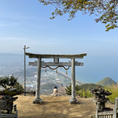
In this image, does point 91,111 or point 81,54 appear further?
point 81,54

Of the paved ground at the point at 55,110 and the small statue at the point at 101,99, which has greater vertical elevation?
the small statue at the point at 101,99

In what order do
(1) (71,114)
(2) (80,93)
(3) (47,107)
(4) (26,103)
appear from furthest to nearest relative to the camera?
(2) (80,93) < (4) (26,103) < (3) (47,107) < (1) (71,114)

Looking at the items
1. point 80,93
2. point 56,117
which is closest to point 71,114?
point 56,117

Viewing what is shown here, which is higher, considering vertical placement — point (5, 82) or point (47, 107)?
point (5, 82)

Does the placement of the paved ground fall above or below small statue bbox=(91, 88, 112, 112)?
below

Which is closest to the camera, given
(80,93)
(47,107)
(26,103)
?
(47,107)

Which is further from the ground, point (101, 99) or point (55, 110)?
point (101, 99)

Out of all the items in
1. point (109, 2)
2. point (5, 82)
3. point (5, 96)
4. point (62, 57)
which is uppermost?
point (109, 2)

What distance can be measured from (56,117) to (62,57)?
386cm

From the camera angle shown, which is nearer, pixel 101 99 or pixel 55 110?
pixel 101 99

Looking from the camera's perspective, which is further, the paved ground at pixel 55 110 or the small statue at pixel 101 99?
the paved ground at pixel 55 110

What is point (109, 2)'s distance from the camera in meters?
5.66

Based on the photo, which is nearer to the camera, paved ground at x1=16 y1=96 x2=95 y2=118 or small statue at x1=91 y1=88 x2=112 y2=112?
small statue at x1=91 y1=88 x2=112 y2=112

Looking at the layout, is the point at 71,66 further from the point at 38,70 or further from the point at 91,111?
the point at 91,111
